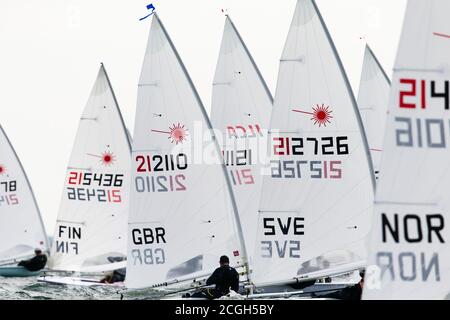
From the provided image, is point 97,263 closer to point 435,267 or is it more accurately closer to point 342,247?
point 342,247

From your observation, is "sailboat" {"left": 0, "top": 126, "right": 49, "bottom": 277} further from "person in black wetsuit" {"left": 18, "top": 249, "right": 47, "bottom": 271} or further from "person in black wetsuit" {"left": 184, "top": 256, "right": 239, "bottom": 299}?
"person in black wetsuit" {"left": 184, "top": 256, "right": 239, "bottom": 299}

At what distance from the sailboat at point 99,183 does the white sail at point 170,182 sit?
346 inches

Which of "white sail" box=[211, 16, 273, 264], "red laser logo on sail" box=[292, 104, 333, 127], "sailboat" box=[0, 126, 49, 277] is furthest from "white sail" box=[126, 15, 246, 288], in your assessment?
"sailboat" box=[0, 126, 49, 277]

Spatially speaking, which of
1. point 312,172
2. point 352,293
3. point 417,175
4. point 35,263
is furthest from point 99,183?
point 417,175

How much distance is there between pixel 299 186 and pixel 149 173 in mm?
3436

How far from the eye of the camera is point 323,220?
2261 centimetres

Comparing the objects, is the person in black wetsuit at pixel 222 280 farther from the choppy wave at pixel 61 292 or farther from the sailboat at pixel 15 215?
the sailboat at pixel 15 215

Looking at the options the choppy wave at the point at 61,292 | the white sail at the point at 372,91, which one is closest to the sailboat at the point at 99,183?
the choppy wave at the point at 61,292

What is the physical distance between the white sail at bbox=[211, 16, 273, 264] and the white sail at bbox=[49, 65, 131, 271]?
14.1ft

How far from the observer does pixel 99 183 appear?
3262cm

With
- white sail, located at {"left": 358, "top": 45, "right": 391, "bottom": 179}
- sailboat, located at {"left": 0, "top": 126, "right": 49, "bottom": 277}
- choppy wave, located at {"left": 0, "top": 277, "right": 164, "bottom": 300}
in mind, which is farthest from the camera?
sailboat, located at {"left": 0, "top": 126, "right": 49, "bottom": 277}

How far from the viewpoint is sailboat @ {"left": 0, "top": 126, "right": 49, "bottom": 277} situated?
38688mm
